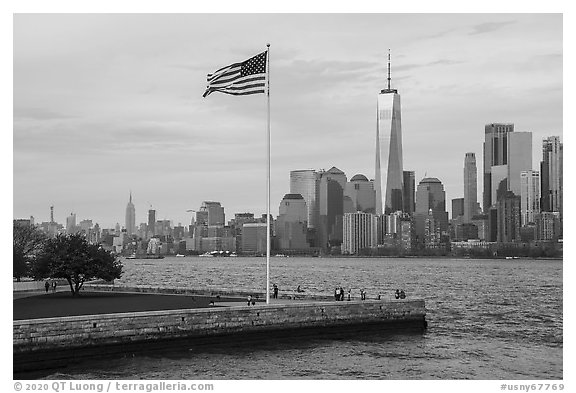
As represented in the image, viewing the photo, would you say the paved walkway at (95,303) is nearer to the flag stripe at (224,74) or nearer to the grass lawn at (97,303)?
the grass lawn at (97,303)

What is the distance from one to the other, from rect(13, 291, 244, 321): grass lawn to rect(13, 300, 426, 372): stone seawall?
15.2 ft

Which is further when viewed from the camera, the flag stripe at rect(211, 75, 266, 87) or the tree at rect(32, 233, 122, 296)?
the tree at rect(32, 233, 122, 296)

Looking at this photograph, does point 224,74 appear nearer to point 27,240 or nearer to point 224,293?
point 224,293

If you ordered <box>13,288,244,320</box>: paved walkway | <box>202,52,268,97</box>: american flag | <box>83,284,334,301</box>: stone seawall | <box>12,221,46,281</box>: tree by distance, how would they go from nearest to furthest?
1. <box>202,52,268,97</box>: american flag
2. <box>13,288,244,320</box>: paved walkway
3. <box>83,284,334,301</box>: stone seawall
4. <box>12,221,46,281</box>: tree

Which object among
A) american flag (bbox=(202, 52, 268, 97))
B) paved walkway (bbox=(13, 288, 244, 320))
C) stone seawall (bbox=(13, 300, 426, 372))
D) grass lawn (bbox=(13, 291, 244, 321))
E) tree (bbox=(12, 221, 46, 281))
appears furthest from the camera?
tree (bbox=(12, 221, 46, 281))

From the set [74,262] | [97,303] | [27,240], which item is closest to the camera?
[97,303]

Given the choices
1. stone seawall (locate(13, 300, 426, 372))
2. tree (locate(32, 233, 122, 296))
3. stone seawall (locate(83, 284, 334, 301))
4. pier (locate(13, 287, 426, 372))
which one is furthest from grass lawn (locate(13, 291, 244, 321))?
stone seawall (locate(13, 300, 426, 372))

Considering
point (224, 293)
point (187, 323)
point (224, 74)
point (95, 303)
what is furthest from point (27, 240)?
point (224, 74)

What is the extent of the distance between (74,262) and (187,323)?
18490 mm

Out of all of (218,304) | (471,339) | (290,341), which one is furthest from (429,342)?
(218,304)

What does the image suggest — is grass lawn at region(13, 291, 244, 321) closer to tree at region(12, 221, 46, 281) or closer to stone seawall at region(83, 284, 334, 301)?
stone seawall at region(83, 284, 334, 301)

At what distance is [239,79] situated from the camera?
42.4 meters

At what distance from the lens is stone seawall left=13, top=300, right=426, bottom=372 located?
1452 inches
